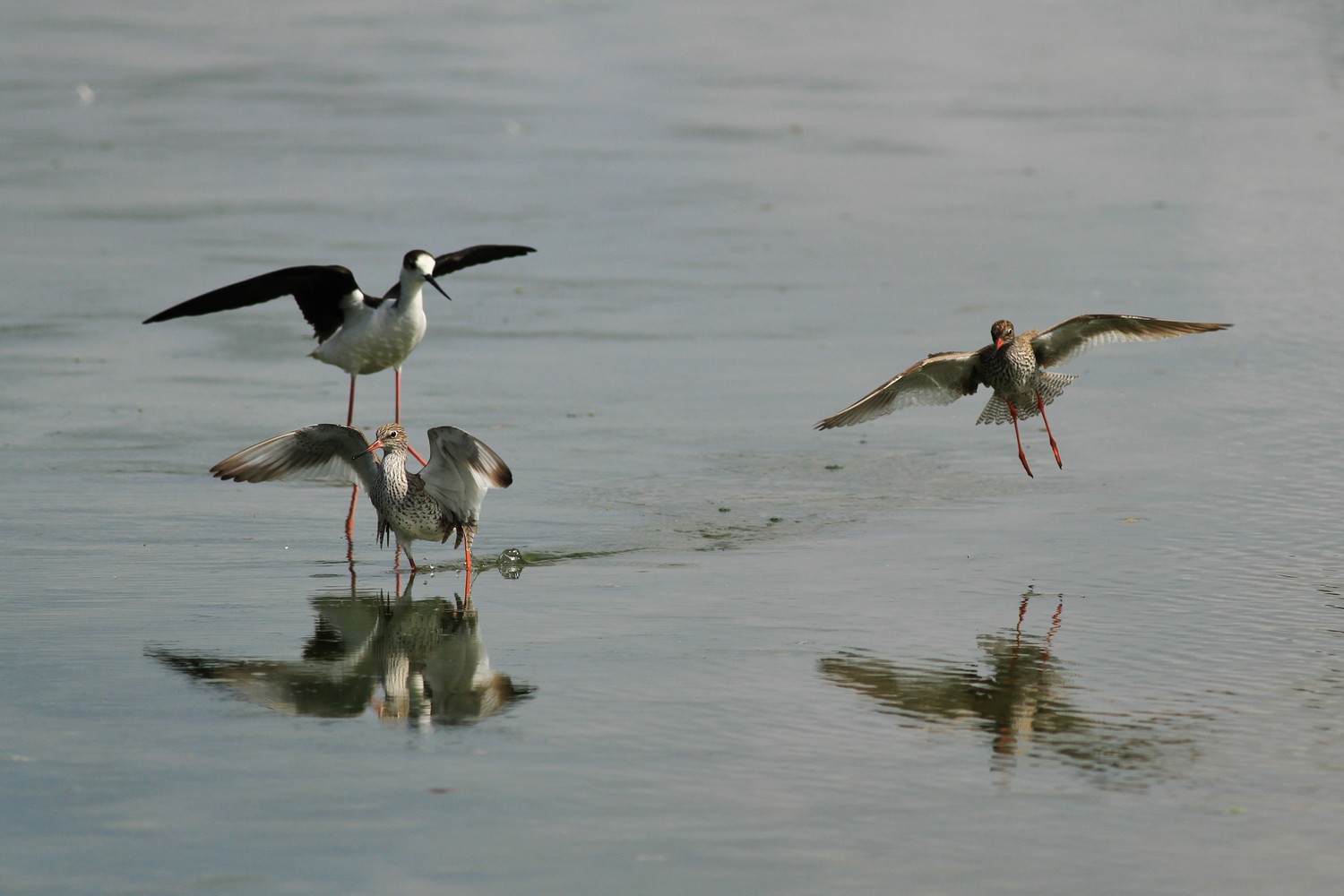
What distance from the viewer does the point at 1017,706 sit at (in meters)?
6.19

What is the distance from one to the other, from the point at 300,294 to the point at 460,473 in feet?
9.40

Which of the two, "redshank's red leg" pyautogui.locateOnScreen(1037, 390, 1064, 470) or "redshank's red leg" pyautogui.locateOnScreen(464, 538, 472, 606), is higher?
"redshank's red leg" pyautogui.locateOnScreen(1037, 390, 1064, 470)

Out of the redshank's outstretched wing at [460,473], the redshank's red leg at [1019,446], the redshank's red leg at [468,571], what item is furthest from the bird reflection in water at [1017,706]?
the redshank's red leg at [1019,446]

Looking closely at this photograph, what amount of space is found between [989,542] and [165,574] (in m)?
3.55

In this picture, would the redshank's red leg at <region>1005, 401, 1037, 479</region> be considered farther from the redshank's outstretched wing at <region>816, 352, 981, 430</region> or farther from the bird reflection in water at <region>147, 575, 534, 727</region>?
the bird reflection in water at <region>147, 575, 534, 727</region>

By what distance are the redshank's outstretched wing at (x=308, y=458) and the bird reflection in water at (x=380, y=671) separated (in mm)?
1149

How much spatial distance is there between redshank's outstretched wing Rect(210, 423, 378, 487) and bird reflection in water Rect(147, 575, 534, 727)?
115 cm

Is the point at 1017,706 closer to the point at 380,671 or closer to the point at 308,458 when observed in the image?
Result: the point at 380,671

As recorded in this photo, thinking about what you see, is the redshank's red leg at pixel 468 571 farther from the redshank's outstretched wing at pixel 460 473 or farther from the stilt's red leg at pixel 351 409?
the stilt's red leg at pixel 351 409

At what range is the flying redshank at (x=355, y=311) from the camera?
10.1 metres

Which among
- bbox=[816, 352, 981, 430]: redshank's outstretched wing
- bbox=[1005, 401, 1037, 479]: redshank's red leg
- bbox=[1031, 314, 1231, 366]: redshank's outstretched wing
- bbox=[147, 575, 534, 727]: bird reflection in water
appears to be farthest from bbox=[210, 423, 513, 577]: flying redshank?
bbox=[1031, 314, 1231, 366]: redshank's outstretched wing

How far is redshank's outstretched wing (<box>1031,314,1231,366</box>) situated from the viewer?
9492 millimetres

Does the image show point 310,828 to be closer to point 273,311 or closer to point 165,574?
point 165,574

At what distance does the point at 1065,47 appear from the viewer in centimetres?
2928
